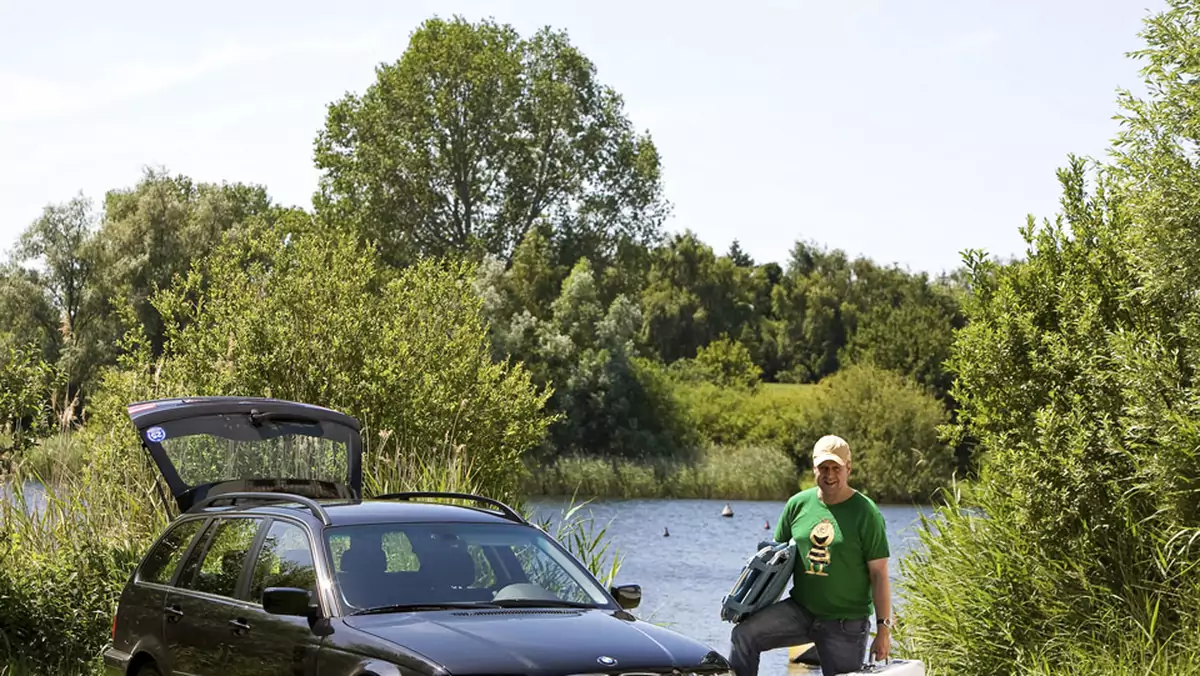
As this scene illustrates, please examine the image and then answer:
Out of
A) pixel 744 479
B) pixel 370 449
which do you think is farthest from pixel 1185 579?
pixel 744 479

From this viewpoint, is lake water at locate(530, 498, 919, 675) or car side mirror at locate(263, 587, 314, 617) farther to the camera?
lake water at locate(530, 498, 919, 675)

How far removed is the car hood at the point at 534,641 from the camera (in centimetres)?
649

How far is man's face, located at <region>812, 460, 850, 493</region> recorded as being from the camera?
27.4 feet

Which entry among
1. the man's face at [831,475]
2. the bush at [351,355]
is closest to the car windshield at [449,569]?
the man's face at [831,475]

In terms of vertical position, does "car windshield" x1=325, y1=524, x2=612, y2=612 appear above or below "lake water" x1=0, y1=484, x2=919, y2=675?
above

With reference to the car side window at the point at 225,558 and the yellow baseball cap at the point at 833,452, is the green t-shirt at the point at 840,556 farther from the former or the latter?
the car side window at the point at 225,558

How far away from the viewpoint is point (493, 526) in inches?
317

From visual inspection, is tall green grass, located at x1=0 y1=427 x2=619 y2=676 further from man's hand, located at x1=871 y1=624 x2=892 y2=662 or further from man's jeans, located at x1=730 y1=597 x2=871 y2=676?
man's hand, located at x1=871 y1=624 x2=892 y2=662

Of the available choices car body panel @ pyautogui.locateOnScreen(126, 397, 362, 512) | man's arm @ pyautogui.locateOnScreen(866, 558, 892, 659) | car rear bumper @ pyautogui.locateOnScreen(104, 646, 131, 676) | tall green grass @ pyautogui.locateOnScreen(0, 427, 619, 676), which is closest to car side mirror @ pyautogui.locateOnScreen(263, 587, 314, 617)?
car rear bumper @ pyautogui.locateOnScreen(104, 646, 131, 676)

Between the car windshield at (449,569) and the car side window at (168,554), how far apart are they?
1.50 meters

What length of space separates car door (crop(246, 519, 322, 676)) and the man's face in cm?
275

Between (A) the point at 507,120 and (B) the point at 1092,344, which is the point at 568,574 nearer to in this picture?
(B) the point at 1092,344

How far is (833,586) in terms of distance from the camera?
8359 mm

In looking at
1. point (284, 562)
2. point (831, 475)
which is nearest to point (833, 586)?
point (831, 475)
